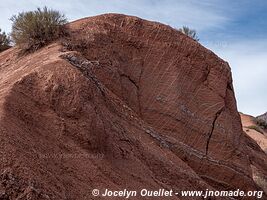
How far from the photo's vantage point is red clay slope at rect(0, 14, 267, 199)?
21.8ft

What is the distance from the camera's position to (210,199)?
1008 centimetres

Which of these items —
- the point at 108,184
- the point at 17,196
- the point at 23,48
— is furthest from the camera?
the point at 23,48

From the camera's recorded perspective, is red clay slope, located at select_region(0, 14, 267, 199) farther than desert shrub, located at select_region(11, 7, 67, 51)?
No

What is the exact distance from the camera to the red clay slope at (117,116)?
21.8ft

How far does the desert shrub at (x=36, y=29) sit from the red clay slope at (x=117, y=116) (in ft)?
1.21

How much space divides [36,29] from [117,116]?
2.98m

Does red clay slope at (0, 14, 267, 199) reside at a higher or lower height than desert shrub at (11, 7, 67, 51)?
lower

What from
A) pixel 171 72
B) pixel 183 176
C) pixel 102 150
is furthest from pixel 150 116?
pixel 102 150

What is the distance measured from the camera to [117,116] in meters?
9.46

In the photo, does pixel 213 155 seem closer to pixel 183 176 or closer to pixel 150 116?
pixel 150 116

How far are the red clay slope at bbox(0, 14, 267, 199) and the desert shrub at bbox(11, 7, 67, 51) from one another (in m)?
0.37

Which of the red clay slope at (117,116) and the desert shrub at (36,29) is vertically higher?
the desert shrub at (36,29)

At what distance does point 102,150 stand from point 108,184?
2.64ft

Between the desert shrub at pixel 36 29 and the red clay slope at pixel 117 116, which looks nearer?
the red clay slope at pixel 117 116
